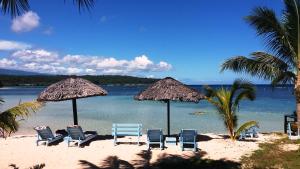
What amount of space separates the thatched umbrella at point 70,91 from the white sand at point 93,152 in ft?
4.77

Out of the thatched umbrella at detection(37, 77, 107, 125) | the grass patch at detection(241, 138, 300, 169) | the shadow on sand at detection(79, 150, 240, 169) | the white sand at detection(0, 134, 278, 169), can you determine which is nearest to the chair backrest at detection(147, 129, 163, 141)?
the white sand at detection(0, 134, 278, 169)

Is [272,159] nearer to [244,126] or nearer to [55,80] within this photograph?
[244,126]

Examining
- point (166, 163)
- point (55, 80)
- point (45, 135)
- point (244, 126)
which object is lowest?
point (166, 163)

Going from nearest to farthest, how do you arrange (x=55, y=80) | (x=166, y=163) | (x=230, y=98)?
(x=166, y=163) < (x=230, y=98) < (x=55, y=80)

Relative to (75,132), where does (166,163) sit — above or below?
below

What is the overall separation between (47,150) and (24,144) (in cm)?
140

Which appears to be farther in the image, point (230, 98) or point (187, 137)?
point (230, 98)

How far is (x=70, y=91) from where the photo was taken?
1165 cm

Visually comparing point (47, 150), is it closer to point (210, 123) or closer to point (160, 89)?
point (160, 89)

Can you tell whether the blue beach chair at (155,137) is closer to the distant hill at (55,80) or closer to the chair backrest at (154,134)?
the chair backrest at (154,134)

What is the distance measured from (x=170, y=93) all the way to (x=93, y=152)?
3.00 meters

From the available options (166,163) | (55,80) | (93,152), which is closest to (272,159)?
(166,163)

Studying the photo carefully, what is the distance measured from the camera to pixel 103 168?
8367mm

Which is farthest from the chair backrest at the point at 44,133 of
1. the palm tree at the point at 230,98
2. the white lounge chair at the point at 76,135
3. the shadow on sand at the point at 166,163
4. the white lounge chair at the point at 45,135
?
the palm tree at the point at 230,98
